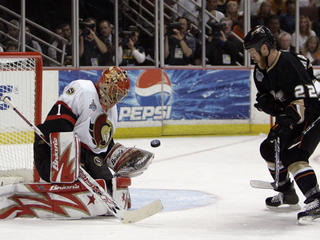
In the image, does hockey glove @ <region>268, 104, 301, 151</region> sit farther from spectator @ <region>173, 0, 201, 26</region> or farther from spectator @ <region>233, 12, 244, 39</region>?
spectator @ <region>233, 12, 244, 39</region>

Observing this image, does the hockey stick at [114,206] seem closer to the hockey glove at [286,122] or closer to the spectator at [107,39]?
the hockey glove at [286,122]

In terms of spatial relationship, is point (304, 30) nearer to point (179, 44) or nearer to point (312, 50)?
point (312, 50)

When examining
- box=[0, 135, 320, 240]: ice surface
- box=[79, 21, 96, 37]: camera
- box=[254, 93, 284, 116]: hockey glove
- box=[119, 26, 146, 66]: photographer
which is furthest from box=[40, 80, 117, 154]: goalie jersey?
box=[119, 26, 146, 66]: photographer

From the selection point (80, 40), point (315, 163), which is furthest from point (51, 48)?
point (315, 163)

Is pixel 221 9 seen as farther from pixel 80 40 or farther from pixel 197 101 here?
pixel 80 40

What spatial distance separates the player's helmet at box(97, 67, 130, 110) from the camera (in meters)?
3.46

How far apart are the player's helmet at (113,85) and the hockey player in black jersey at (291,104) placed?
0.63m

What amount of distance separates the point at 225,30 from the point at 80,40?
1.79 metres

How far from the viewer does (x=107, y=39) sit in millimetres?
7746

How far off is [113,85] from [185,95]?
4401 mm

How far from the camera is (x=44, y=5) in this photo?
7504mm

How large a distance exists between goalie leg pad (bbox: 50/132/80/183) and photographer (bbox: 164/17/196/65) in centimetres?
462

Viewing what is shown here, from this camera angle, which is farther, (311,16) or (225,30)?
(311,16)

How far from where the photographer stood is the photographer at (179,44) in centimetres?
794
